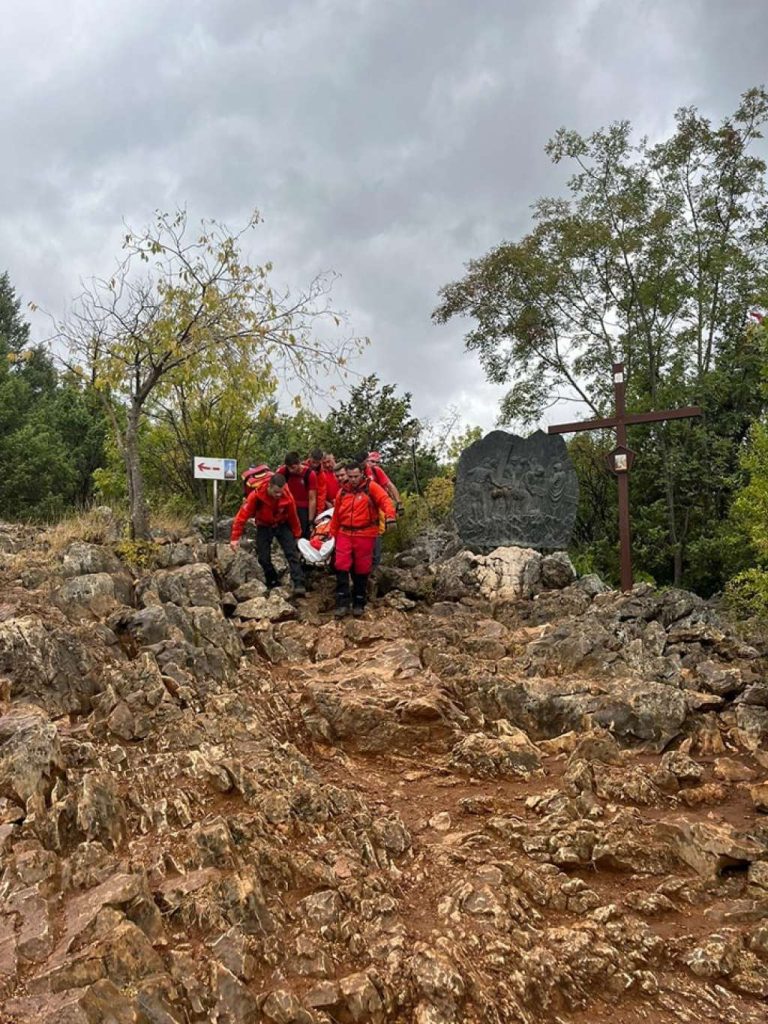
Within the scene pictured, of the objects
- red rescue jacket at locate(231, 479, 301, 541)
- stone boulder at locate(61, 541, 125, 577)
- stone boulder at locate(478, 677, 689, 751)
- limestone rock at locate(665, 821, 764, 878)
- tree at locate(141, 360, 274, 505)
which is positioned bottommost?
limestone rock at locate(665, 821, 764, 878)

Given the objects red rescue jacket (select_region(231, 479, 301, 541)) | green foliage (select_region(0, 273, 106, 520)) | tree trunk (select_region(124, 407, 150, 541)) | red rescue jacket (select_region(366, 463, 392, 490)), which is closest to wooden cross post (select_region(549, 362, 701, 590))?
red rescue jacket (select_region(366, 463, 392, 490))

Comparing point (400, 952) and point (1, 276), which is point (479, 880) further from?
point (1, 276)

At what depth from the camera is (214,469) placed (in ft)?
31.4

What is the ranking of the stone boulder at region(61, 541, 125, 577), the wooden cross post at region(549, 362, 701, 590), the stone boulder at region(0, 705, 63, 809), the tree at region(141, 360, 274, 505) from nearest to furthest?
the stone boulder at region(0, 705, 63, 809), the stone boulder at region(61, 541, 125, 577), the wooden cross post at region(549, 362, 701, 590), the tree at region(141, 360, 274, 505)

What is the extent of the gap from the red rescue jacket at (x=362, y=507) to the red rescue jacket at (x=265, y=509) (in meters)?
0.81

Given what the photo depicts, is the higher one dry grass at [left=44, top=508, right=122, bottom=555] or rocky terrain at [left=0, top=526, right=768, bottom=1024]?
dry grass at [left=44, top=508, right=122, bottom=555]

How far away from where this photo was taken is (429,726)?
5574 mm

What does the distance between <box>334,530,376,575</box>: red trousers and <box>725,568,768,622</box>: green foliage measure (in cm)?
388

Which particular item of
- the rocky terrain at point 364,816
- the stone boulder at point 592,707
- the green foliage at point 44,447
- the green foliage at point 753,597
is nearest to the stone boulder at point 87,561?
the rocky terrain at point 364,816

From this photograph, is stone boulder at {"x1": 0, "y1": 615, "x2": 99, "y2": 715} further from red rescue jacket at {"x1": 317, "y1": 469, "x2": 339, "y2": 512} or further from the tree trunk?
red rescue jacket at {"x1": 317, "y1": 469, "x2": 339, "y2": 512}

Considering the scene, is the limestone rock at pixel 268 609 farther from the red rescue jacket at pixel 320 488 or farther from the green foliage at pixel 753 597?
the green foliage at pixel 753 597

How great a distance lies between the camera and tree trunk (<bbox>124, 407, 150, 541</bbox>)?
9.35 meters

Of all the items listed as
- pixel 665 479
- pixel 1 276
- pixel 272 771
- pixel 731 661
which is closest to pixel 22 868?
pixel 272 771

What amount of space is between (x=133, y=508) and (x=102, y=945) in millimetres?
7142
